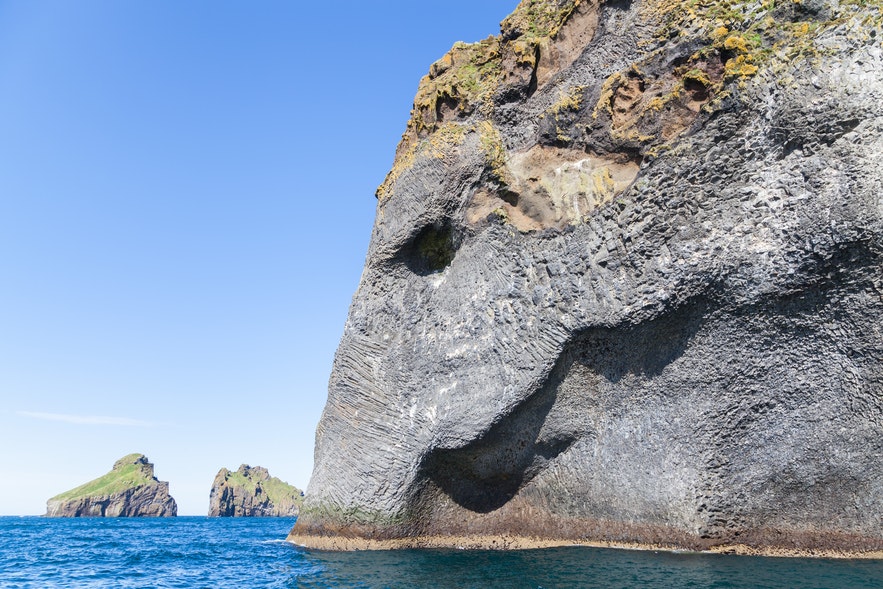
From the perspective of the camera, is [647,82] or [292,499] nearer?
[647,82]

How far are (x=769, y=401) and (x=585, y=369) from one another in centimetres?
340

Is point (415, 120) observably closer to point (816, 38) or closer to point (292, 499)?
point (816, 38)

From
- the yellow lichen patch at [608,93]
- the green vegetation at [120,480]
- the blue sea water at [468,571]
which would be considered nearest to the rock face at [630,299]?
the yellow lichen patch at [608,93]

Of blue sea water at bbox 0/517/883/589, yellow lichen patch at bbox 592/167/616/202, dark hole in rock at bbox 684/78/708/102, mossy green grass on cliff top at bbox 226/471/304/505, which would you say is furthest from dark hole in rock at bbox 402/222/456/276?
mossy green grass on cliff top at bbox 226/471/304/505

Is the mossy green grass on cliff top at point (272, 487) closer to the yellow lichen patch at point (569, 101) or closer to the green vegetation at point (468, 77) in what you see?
the green vegetation at point (468, 77)

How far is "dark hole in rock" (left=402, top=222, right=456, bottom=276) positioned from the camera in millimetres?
15984

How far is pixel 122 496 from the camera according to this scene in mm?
102875

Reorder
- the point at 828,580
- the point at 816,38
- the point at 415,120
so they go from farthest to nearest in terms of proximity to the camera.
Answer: the point at 415,120, the point at 816,38, the point at 828,580

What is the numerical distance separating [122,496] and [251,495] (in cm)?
2032

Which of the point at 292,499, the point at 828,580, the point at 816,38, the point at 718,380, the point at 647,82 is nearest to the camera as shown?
the point at 828,580

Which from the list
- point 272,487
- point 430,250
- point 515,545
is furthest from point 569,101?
point 272,487

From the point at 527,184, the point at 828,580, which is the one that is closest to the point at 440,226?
the point at 527,184

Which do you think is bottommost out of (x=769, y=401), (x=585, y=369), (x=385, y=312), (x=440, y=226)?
(x=769, y=401)

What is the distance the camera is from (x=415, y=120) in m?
17.7
